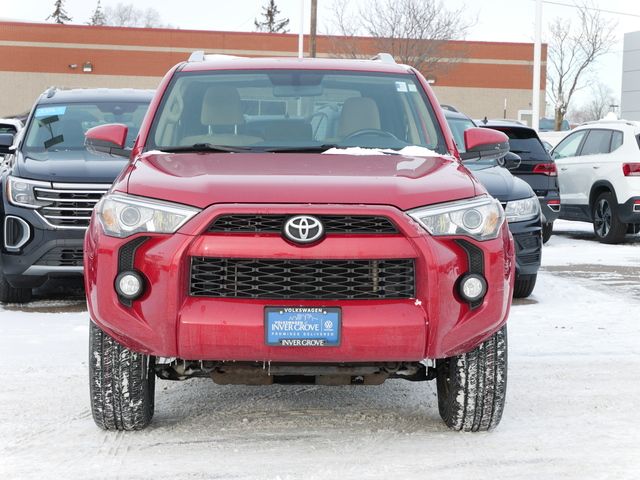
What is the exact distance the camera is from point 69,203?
825cm

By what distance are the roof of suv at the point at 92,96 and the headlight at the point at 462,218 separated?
593cm

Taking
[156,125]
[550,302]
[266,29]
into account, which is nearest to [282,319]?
[156,125]

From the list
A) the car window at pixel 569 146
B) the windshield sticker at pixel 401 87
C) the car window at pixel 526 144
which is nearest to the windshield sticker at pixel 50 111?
the windshield sticker at pixel 401 87

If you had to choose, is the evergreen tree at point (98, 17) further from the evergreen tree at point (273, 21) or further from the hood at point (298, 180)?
the hood at point (298, 180)

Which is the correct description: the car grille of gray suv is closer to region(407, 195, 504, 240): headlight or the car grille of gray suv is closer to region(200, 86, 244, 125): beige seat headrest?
region(200, 86, 244, 125): beige seat headrest

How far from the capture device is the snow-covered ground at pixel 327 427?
4.35m

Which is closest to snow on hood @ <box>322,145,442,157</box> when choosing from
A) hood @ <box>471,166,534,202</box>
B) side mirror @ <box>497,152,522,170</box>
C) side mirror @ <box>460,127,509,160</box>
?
side mirror @ <box>460,127,509,160</box>

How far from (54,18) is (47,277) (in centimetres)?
10194

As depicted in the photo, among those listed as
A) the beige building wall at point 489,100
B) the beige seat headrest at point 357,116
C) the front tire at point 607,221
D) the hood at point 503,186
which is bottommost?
the front tire at point 607,221

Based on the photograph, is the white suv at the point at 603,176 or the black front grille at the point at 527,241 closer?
the black front grille at the point at 527,241

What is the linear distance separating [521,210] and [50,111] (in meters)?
4.28

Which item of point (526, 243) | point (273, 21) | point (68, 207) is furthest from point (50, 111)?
point (273, 21)

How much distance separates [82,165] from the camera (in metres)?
8.46

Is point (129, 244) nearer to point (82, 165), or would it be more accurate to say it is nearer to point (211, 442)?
point (211, 442)
